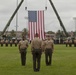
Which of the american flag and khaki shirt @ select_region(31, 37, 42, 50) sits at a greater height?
the american flag

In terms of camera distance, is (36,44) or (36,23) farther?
(36,23)

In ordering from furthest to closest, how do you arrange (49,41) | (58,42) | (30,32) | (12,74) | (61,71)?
(58,42) → (30,32) → (49,41) → (61,71) → (12,74)

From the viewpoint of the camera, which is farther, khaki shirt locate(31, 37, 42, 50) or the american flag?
the american flag

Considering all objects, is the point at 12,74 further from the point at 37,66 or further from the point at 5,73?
the point at 37,66

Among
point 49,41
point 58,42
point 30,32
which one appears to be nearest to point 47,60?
point 49,41

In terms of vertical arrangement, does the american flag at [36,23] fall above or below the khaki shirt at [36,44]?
above

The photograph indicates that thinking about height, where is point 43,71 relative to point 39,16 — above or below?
below

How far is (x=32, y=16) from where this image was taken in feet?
128

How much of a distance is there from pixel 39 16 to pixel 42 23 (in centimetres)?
78

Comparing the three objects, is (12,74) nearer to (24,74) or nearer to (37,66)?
(24,74)

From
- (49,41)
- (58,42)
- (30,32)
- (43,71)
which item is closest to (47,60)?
(49,41)

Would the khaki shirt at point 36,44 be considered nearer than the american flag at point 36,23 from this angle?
Yes

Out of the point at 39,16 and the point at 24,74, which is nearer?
the point at 24,74

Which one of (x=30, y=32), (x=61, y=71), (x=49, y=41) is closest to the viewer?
(x=61, y=71)
